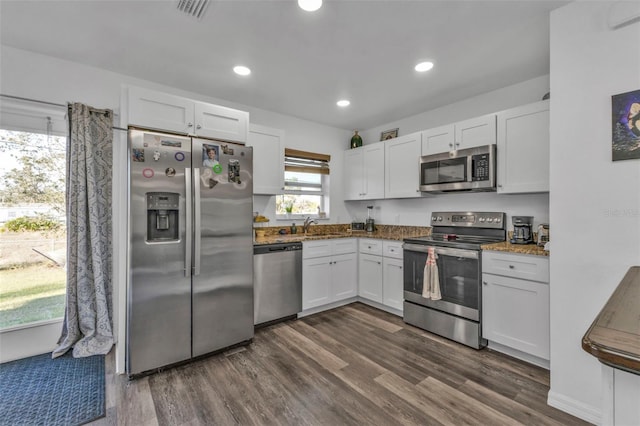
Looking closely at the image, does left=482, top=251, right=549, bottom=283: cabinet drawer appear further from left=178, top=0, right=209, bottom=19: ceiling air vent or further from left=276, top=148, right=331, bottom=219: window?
left=178, top=0, right=209, bottom=19: ceiling air vent

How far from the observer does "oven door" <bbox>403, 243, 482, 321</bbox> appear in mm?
2652

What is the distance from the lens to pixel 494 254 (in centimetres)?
253

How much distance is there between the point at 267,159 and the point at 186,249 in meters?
1.50

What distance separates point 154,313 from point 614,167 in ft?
10.7

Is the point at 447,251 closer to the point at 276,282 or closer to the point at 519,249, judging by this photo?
the point at 519,249

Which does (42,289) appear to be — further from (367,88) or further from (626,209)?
(626,209)

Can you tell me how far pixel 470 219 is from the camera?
10.8 ft

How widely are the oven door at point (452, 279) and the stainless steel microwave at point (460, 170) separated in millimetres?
710

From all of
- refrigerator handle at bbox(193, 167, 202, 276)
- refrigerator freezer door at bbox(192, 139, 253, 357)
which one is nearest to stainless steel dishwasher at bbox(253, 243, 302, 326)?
refrigerator freezer door at bbox(192, 139, 253, 357)

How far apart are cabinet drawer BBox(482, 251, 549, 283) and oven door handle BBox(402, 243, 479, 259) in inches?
3.8

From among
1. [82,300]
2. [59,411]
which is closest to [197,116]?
[82,300]

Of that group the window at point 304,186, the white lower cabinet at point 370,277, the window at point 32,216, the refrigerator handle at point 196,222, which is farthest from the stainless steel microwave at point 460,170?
the window at point 32,216

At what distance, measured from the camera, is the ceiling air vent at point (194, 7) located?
180 centimetres

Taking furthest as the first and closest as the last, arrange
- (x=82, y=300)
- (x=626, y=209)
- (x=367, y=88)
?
(x=367, y=88)
(x=82, y=300)
(x=626, y=209)
